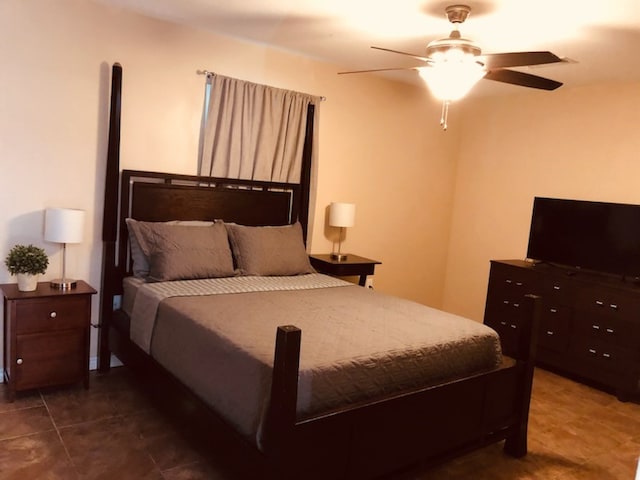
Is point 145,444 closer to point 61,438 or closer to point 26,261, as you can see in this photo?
point 61,438

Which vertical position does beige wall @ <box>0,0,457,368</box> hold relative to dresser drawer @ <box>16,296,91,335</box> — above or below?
above

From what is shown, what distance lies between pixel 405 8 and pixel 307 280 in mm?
1900

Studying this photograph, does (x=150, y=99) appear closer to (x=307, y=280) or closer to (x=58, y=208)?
(x=58, y=208)

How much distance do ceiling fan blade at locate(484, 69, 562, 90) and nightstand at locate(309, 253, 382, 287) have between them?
1.93m

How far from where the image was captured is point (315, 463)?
1.93 m

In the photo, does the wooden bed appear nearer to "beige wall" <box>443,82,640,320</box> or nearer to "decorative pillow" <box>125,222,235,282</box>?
"decorative pillow" <box>125,222,235,282</box>

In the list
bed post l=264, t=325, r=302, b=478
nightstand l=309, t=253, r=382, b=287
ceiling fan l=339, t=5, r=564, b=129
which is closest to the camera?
bed post l=264, t=325, r=302, b=478

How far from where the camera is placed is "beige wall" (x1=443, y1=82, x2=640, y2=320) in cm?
427

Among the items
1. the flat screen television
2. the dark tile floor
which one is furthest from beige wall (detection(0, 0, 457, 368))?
the flat screen television

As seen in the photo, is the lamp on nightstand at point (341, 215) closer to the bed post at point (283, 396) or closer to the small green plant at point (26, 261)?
the small green plant at point (26, 261)

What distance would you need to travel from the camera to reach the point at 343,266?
4.23m

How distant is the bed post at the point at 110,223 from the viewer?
3289mm

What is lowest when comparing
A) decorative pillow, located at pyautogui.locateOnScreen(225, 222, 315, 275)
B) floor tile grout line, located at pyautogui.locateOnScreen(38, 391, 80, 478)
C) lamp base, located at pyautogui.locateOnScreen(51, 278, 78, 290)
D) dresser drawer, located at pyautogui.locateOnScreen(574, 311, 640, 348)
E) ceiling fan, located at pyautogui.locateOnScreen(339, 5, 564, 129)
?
floor tile grout line, located at pyautogui.locateOnScreen(38, 391, 80, 478)

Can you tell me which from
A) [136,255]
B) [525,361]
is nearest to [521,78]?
[525,361]
